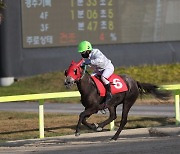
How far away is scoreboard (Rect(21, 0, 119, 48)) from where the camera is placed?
31.3 meters

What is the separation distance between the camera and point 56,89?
29.3 metres

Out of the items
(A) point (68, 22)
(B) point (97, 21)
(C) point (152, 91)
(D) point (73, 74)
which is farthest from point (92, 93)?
(B) point (97, 21)

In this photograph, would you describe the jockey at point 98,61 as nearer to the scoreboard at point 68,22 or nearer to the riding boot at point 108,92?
the riding boot at point 108,92

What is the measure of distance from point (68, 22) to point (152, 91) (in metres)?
16.5

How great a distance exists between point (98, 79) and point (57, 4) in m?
17.5

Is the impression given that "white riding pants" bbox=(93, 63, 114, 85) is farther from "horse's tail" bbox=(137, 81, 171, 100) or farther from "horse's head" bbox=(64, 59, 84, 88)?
"horse's tail" bbox=(137, 81, 171, 100)

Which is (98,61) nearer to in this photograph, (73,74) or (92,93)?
(92,93)

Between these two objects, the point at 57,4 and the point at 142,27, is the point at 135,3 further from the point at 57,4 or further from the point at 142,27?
the point at 57,4

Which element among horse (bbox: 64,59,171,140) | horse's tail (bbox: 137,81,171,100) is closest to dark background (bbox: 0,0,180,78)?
horse's tail (bbox: 137,81,171,100)

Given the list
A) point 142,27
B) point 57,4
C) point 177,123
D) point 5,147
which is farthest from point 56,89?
point 5,147

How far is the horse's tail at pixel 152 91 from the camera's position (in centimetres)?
1552

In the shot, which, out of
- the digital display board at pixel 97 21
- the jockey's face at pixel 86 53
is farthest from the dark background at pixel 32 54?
the jockey's face at pixel 86 53

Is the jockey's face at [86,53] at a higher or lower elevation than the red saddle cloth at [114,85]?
higher

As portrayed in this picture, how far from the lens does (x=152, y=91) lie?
51.8ft
